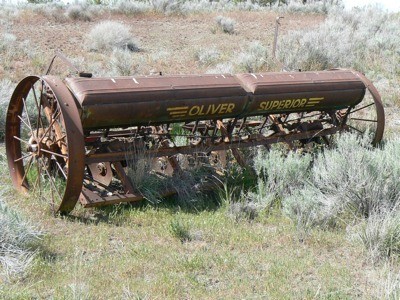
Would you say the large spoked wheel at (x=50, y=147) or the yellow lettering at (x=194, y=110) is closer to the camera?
the large spoked wheel at (x=50, y=147)

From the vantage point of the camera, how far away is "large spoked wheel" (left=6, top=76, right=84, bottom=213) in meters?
4.63

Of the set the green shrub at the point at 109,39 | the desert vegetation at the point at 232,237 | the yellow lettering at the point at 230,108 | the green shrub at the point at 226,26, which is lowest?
the green shrub at the point at 226,26

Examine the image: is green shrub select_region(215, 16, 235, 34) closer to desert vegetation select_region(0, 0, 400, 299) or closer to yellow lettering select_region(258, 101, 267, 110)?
desert vegetation select_region(0, 0, 400, 299)

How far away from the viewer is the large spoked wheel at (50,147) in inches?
182

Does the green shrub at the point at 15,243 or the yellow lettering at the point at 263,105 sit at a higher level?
the yellow lettering at the point at 263,105

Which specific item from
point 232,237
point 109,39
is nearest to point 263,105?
point 232,237

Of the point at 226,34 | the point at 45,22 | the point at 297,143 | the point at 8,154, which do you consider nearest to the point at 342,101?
the point at 297,143

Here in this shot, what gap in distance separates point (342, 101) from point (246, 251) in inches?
131

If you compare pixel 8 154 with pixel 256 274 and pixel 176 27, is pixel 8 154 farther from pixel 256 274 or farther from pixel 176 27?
pixel 176 27

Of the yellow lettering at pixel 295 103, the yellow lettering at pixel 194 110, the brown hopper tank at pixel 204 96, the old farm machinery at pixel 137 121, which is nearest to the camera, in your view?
the old farm machinery at pixel 137 121

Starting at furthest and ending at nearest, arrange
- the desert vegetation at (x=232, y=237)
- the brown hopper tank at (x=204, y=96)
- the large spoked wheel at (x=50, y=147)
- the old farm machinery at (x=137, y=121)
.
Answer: the brown hopper tank at (x=204, y=96)
the old farm machinery at (x=137, y=121)
the large spoked wheel at (x=50, y=147)
the desert vegetation at (x=232, y=237)

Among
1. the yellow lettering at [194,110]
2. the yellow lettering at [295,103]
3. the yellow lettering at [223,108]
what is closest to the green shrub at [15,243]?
the yellow lettering at [194,110]

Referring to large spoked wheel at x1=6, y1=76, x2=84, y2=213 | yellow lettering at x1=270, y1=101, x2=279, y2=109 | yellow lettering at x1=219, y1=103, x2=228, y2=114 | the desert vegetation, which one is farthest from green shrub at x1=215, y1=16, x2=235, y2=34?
yellow lettering at x1=219, y1=103, x2=228, y2=114

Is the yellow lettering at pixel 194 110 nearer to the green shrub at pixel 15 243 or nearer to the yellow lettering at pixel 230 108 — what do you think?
the yellow lettering at pixel 230 108
